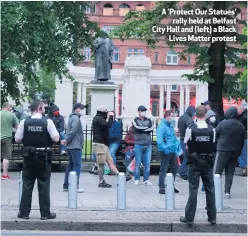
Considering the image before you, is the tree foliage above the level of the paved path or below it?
above

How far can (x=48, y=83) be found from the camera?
57.1 m

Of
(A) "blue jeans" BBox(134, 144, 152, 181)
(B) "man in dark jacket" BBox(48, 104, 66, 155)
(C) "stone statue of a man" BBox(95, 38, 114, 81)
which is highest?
(C) "stone statue of a man" BBox(95, 38, 114, 81)

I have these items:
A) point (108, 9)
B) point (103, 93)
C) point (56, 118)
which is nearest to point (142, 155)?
point (56, 118)

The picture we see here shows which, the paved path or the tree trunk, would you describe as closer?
the paved path

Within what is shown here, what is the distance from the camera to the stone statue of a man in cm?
2077

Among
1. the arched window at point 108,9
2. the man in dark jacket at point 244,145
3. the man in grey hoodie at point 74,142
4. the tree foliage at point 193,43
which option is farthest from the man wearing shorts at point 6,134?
the arched window at point 108,9

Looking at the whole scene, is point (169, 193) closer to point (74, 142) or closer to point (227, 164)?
point (227, 164)

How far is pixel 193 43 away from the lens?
1952 centimetres

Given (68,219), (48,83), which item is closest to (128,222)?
(68,219)

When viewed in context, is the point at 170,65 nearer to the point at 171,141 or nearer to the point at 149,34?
the point at 149,34

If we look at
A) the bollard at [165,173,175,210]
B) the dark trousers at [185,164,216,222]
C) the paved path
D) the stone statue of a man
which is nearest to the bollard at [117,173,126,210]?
the paved path

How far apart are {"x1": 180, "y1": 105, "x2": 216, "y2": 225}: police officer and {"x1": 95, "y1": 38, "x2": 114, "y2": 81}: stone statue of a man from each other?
37.3 ft

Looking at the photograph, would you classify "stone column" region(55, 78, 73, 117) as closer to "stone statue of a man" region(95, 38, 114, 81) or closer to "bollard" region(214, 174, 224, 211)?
"stone statue of a man" region(95, 38, 114, 81)

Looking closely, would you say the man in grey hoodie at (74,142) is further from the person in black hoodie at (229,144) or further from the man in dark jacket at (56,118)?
the man in dark jacket at (56,118)
